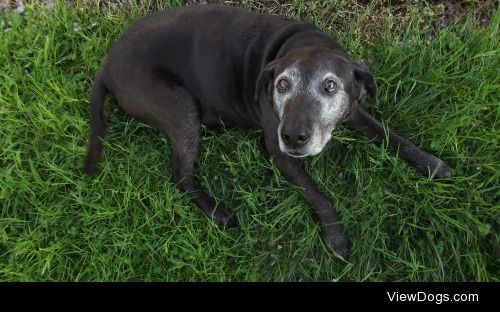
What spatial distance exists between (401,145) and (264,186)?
1092 millimetres

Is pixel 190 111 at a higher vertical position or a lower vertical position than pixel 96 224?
higher

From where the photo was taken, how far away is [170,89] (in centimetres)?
336

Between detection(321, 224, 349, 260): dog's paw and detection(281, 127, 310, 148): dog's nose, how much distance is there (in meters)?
0.91

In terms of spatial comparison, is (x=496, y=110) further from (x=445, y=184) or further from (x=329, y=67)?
(x=329, y=67)

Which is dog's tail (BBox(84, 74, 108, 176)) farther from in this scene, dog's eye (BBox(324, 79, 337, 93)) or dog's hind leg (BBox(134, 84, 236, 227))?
dog's eye (BBox(324, 79, 337, 93))

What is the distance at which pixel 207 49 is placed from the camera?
129 inches

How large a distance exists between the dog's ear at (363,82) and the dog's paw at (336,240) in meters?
0.97

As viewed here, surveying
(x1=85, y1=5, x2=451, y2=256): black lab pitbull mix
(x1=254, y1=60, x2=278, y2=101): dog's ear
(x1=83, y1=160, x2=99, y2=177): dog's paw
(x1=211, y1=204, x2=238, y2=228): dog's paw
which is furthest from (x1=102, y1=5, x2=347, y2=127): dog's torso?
(x1=211, y1=204, x2=238, y2=228): dog's paw

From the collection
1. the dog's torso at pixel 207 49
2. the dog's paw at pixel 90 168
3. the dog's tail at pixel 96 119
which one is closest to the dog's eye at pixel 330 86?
the dog's torso at pixel 207 49

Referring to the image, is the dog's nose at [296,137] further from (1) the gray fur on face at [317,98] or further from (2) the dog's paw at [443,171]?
(2) the dog's paw at [443,171]

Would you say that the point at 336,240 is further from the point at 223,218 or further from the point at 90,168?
the point at 90,168

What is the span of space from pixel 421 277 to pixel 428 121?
1175 mm
